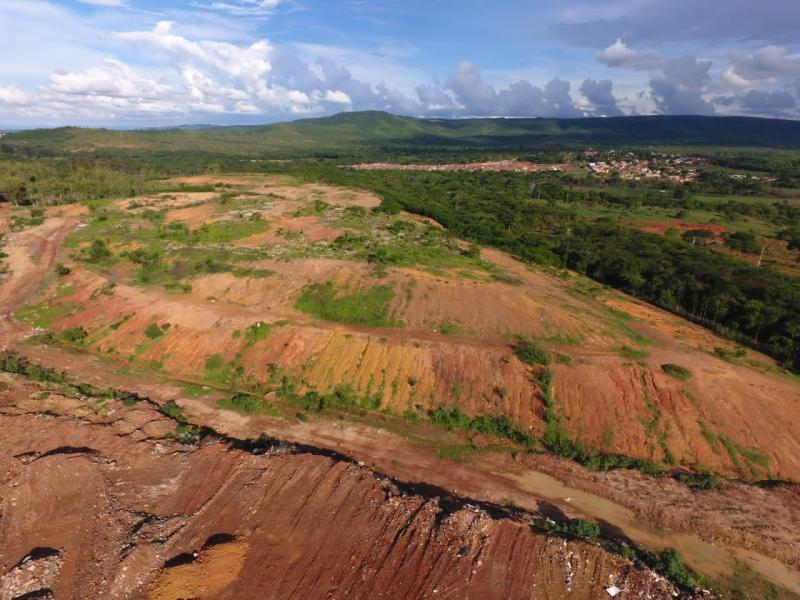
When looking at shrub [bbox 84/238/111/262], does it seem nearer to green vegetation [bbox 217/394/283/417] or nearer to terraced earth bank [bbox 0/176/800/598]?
terraced earth bank [bbox 0/176/800/598]

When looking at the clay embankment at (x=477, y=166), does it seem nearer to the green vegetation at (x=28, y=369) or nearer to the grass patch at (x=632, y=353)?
the green vegetation at (x=28, y=369)

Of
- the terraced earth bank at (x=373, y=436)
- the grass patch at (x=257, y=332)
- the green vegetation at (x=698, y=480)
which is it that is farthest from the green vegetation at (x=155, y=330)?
the green vegetation at (x=698, y=480)

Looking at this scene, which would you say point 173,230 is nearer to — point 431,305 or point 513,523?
point 431,305

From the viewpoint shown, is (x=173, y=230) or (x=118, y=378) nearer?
(x=118, y=378)

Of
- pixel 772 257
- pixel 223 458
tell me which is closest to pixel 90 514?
pixel 223 458

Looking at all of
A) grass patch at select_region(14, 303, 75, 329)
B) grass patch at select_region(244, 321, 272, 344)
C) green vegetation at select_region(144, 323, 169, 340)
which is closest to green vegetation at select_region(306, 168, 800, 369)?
grass patch at select_region(244, 321, 272, 344)
